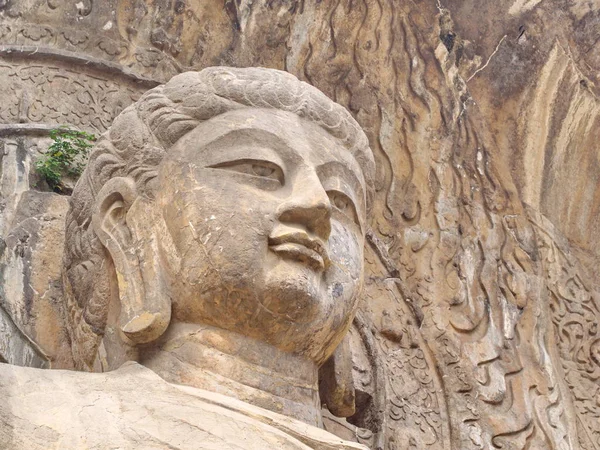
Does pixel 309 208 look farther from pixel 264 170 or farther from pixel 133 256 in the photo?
pixel 133 256

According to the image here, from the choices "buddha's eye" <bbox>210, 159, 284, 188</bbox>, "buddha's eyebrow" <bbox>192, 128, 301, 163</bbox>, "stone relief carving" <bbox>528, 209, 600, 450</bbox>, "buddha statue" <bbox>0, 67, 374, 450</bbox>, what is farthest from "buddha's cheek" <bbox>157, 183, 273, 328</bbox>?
"stone relief carving" <bbox>528, 209, 600, 450</bbox>

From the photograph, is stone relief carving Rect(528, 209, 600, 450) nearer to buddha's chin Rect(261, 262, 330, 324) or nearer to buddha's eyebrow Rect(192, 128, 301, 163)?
buddha's chin Rect(261, 262, 330, 324)

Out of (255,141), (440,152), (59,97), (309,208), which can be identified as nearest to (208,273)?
(309,208)

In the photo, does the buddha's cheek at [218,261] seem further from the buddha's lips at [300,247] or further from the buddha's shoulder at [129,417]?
the buddha's shoulder at [129,417]

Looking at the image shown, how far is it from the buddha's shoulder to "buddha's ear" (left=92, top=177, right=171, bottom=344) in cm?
18

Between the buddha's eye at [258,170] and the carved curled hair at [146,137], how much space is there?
252mm

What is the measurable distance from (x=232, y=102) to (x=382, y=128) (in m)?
1.81

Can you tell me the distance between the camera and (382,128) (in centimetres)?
682

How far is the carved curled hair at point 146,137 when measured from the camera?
508 cm

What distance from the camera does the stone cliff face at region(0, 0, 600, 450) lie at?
6203 mm

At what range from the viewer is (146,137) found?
5.12 meters

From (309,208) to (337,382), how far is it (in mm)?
772

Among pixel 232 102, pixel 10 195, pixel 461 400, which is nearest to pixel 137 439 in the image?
pixel 232 102

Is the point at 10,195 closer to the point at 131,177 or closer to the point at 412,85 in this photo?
the point at 131,177
